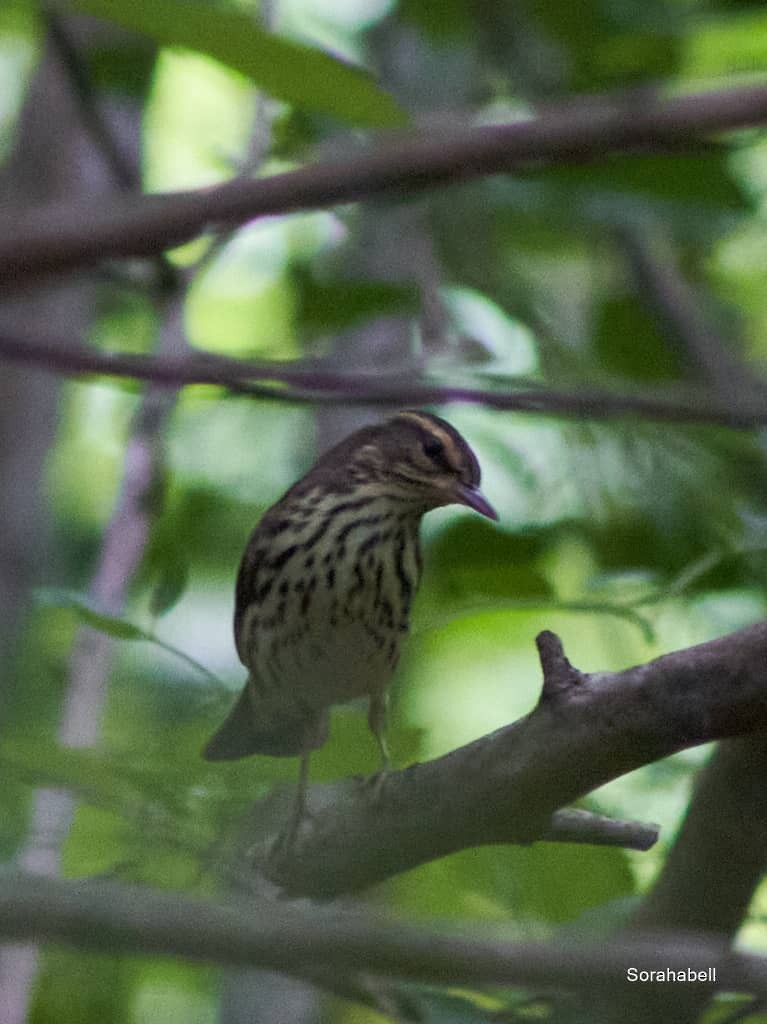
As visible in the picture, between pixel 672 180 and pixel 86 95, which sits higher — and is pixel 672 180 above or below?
above

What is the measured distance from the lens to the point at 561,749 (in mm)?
2195

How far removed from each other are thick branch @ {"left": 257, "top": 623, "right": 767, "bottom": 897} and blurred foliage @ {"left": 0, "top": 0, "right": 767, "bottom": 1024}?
0.28 feet

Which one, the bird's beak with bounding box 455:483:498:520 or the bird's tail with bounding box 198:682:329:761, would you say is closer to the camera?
the bird's tail with bounding box 198:682:329:761

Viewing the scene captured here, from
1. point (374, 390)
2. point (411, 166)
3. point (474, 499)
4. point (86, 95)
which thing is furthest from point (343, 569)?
point (411, 166)

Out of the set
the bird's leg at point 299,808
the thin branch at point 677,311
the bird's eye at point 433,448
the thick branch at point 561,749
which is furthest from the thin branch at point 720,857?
the thin branch at point 677,311

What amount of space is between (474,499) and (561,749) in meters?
1.76

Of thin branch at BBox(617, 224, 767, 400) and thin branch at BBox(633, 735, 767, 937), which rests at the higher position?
thin branch at BBox(617, 224, 767, 400)

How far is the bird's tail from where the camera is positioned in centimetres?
279

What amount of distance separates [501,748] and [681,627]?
5.88 feet

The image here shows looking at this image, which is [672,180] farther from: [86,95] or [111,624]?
[111,624]

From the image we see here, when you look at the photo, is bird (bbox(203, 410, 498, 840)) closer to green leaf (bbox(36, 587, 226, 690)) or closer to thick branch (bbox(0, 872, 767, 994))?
green leaf (bbox(36, 587, 226, 690))

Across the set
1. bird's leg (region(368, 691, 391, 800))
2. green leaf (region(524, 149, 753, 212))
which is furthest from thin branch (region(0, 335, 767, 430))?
green leaf (region(524, 149, 753, 212))

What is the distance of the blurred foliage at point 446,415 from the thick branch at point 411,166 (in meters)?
0.09

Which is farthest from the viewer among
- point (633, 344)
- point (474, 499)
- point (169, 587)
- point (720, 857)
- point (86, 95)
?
point (633, 344)
